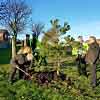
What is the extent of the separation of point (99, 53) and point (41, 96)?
379cm

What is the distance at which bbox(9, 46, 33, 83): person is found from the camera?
12.5m

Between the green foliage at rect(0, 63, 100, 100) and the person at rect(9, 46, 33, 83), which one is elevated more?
the person at rect(9, 46, 33, 83)

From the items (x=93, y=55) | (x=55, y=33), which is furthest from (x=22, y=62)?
(x=55, y=33)

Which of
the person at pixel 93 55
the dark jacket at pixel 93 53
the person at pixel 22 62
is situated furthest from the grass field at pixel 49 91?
→ the dark jacket at pixel 93 53

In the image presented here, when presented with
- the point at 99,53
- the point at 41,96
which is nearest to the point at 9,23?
the point at 99,53

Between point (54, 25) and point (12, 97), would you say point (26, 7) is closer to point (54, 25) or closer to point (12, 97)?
point (54, 25)

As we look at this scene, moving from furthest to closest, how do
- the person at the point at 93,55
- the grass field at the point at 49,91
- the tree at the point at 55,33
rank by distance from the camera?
→ the tree at the point at 55,33
the person at the point at 93,55
the grass field at the point at 49,91

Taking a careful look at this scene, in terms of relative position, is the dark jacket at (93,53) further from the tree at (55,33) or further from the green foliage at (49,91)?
the tree at (55,33)

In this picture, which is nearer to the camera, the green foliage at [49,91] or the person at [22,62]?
the green foliage at [49,91]

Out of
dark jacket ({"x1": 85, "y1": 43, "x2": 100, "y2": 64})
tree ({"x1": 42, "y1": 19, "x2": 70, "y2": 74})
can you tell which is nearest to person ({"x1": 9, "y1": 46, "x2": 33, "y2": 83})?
dark jacket ({"x1": 85, "y1": 43, "x2": 100, "y2": 64})

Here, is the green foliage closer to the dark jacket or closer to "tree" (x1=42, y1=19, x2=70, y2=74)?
the dark jacket

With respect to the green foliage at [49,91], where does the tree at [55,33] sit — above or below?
above

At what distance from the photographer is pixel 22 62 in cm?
1262

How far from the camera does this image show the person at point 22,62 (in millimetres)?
12461
